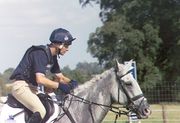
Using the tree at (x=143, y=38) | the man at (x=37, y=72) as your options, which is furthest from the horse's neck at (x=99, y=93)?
the tree at (x=143, y=38)

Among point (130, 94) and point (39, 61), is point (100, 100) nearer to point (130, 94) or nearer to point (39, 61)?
point (130, 94)

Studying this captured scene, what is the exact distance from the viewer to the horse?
8.50 m

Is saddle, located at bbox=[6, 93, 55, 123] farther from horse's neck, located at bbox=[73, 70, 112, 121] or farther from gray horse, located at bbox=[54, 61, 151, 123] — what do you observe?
horse's neck, located at bbox=[73, 70, 112, 121]

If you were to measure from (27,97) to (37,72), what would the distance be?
17.8 inches

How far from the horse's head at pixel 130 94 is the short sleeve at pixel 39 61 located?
1.21 meters

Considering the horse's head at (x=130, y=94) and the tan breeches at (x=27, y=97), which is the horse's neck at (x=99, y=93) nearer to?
the horse's head at (x=130, y=94)

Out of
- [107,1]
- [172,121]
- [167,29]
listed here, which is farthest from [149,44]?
[172,121]

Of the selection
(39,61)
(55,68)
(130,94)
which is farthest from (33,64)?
(130,94)

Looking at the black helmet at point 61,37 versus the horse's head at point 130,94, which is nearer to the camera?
the black helmet at point 61,37

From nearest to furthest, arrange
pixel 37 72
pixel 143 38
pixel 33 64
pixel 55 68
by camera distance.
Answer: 1. pixel 37 72
2. pixel 33 64
3. pixel 55 68
4. pixel 143 38

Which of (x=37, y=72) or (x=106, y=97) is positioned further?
(x=106, y=97)

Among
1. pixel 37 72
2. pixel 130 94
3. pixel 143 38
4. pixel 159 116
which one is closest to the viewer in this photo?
pixel 37 72

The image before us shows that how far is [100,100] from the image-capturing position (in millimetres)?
8672

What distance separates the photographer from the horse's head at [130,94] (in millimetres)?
8539
